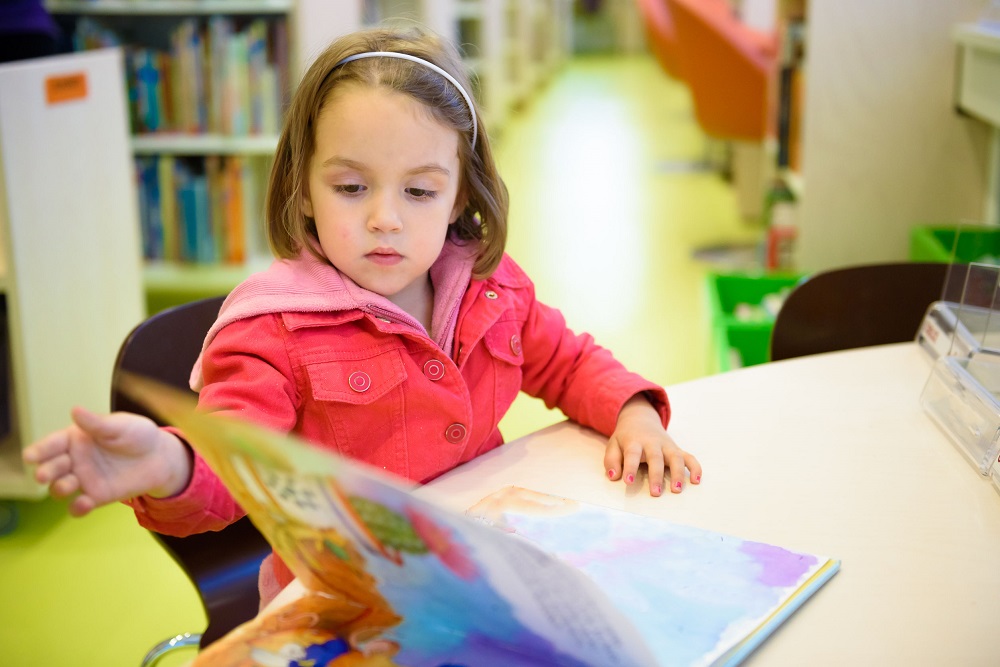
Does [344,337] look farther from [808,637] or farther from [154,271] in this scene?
[154,271]

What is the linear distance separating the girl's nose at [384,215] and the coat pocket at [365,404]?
0.11 metres

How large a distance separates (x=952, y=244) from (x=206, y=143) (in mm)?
2210

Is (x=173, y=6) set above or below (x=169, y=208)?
above

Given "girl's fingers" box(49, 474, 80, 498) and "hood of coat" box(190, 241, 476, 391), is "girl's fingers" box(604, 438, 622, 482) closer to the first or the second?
"hood of coat" box(190, 241, 476, 391)

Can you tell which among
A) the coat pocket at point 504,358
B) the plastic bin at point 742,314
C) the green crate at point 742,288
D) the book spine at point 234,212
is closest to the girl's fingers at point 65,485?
the coat pocket at point 504,358

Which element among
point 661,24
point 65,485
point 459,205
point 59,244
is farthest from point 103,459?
point 661,24

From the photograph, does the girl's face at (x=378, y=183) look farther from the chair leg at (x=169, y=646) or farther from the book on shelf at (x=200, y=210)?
the book on shelf at (x=200, y=210)

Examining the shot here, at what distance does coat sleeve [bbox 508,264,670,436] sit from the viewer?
1.01 metres

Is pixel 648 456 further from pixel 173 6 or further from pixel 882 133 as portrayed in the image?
pixel 173 6

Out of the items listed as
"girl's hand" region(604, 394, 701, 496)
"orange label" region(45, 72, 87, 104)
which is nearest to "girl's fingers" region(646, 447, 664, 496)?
"girl's hand" region(604, 394, 701, 496)

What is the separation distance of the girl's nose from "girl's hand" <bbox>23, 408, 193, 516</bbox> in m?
0.31

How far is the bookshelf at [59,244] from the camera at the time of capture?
1975mm

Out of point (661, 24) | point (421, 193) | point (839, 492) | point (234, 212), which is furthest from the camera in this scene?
point (661, 24)

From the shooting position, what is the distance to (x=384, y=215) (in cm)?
88
